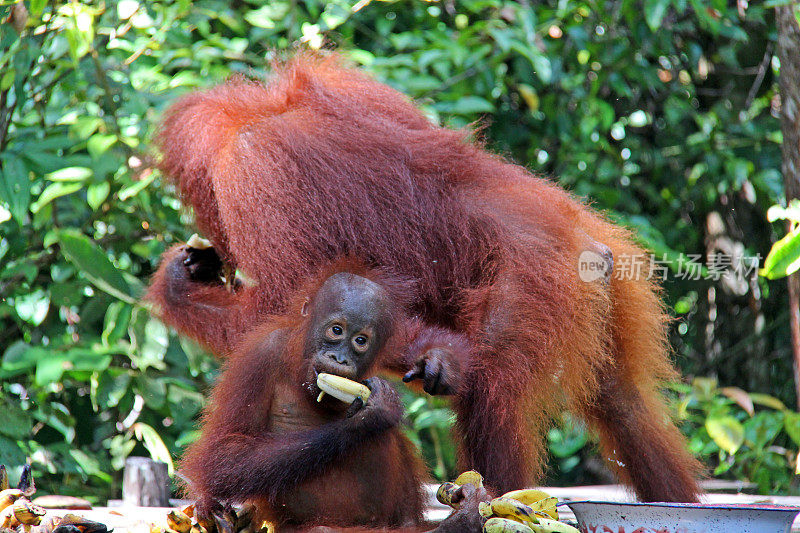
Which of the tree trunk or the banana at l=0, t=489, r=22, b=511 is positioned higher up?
the tree trunk

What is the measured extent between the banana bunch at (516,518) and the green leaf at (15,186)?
5.46ft

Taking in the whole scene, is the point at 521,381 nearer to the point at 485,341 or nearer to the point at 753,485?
the point at 485,341

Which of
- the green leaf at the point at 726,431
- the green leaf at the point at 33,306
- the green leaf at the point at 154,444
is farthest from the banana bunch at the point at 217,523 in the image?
the green leaf at the point at 726,431

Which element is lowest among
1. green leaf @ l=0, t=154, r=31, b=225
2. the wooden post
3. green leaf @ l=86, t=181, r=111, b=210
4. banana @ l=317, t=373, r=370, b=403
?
the wooden post

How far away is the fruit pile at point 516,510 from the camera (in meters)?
1.41

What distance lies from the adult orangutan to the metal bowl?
0.28m

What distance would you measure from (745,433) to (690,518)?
5.63ft

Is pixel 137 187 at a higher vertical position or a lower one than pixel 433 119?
lower

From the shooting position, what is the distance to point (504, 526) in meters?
1.40

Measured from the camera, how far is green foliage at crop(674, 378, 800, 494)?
289 centimetres

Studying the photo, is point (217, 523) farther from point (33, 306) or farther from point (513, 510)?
point (33, 306)

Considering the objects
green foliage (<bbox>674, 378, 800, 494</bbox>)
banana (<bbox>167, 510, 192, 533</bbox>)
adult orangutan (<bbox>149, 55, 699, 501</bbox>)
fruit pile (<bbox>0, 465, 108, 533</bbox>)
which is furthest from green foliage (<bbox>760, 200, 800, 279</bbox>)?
fruit pile (<bbox>0, 465, 108, 533</bbox>)

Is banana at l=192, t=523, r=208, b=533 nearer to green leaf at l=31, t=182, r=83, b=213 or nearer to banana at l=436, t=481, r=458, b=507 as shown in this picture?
banana at l=436, t=481, r=458, b=507

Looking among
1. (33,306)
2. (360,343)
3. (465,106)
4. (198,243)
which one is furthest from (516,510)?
(33,306)
